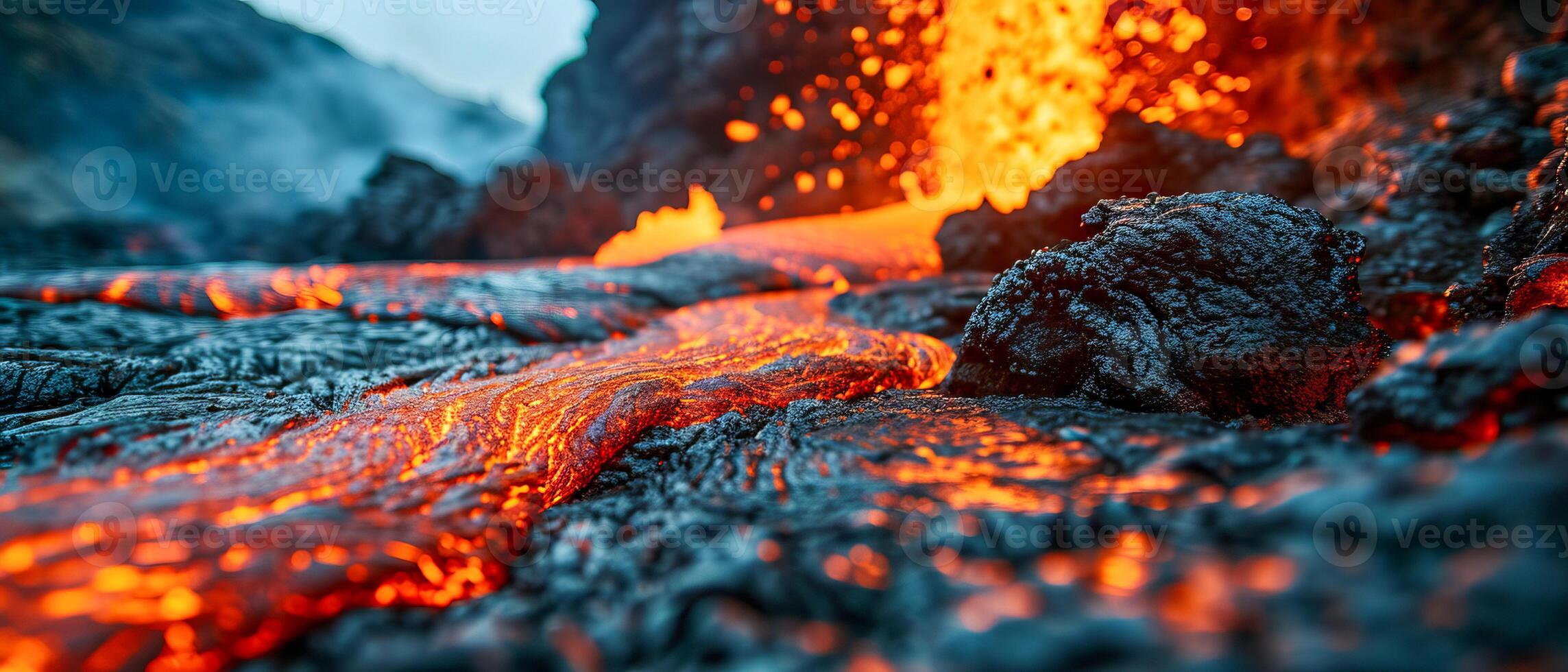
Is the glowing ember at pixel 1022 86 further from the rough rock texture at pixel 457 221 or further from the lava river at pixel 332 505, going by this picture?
the rough rock texture at pixel 457 221

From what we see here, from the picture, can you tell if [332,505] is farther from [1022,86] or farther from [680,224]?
[680,224]

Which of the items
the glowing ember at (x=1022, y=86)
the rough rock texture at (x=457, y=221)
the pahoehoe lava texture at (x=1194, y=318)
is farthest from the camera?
the rough rock texture at (x=457, y=221)

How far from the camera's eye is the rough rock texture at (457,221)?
32.6 ft

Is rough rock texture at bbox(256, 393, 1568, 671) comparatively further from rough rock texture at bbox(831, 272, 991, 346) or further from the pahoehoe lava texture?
rough rock texture at bbox(831, 272, 991, 346)

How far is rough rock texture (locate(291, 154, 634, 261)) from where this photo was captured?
9.95 metres

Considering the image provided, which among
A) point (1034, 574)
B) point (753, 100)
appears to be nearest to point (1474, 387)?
point (1034, 574)

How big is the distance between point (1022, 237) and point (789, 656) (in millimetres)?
3642

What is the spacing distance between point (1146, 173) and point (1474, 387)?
3.24 metres

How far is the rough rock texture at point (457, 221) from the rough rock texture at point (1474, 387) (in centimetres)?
1044

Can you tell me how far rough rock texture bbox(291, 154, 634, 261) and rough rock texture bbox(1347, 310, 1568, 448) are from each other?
1044cm

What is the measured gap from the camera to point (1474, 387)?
0.76m

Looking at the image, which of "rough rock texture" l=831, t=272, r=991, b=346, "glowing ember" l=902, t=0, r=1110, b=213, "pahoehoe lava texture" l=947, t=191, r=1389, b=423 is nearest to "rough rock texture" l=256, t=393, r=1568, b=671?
"pahoehoe lava texture" l=947, t=191, r=1389, b=423

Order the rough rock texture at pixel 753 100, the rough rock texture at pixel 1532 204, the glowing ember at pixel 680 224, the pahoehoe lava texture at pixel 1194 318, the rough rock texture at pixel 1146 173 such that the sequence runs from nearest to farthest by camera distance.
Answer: the pahoehoe lava texture at pixel 1194 318, the rough rock texture at pixel 1532 204, the rough rock texture at pixel 1146 173, the rough rock texture at pixel 753 100, the glowing ember at pixel 680 224

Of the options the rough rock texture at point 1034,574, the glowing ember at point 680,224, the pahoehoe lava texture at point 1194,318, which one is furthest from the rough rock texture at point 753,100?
the rough rock texture at point 1034,574
